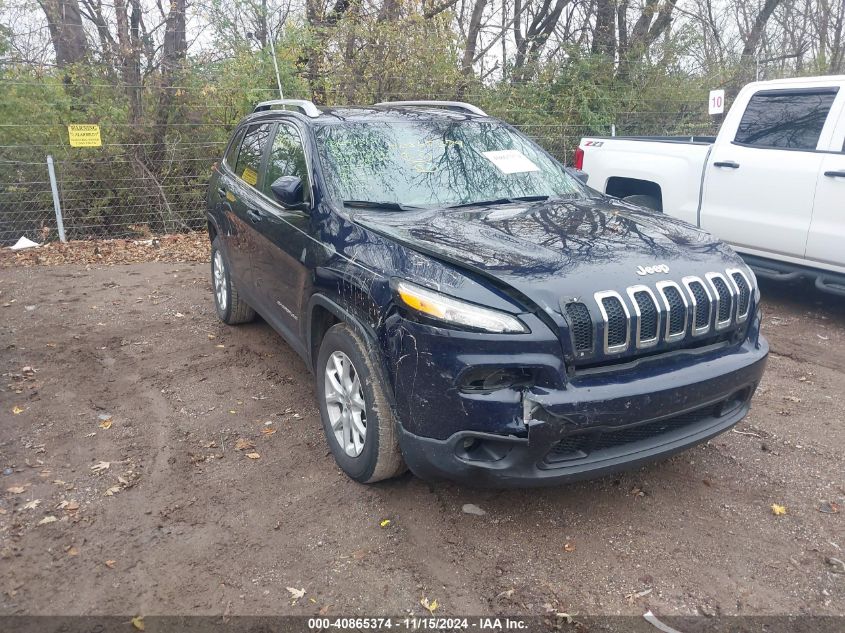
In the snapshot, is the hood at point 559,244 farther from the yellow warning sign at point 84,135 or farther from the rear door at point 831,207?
the yellow warning sign at point 84,135

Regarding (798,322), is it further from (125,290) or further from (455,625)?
(125,290)

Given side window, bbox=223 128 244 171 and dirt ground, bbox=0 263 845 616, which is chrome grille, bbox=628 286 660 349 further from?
side window, bbox=223 128 244 171

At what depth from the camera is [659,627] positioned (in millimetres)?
2600

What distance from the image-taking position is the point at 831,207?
5.66 metres

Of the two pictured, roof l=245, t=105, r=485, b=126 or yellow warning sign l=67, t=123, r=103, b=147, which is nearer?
roof l=245, t=105, r=485, b=126

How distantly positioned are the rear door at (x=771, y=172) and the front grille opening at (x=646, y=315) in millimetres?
3748

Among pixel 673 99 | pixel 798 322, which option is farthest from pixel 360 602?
pixel 673 99

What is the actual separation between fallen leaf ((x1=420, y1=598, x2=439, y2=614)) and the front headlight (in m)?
1.08

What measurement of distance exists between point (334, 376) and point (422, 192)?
115 cm

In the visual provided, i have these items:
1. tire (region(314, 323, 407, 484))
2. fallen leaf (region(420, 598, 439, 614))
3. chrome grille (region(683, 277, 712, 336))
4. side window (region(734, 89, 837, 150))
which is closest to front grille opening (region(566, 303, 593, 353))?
chrome grille (region(683, 277, 712, 336))

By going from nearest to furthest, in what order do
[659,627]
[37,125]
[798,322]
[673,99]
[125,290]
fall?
[659,627] → [798,322] → [125,290] → [37,125] → [673,99]

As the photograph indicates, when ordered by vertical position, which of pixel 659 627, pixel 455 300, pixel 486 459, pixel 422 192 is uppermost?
pixel 422 192

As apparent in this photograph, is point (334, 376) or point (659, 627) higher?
point (334, 376)

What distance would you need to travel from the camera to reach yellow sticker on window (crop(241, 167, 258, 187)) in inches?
194
